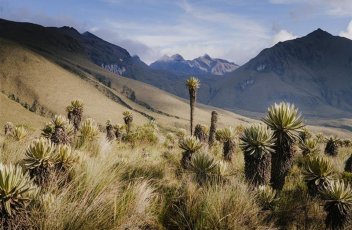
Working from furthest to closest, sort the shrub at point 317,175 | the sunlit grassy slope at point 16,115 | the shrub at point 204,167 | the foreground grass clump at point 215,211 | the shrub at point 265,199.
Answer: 1. the sunlit grassy slope at point 16,115
2. the shrub at point 204,167
3. the shrub at point 317,175
4. the shrub at point 265,199
5. the foreground grass clump at point 215,211

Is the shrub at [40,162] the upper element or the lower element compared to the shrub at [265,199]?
upper

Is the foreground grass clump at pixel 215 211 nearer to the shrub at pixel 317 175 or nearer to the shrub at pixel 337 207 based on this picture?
the shrub at pixel 337 207

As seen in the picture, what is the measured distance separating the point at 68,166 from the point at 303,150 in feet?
35.8

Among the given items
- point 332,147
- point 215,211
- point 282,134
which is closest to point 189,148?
point 282,134

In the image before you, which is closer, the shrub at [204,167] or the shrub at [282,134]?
the shrub at [204,167]

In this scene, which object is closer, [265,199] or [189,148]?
[265,199]

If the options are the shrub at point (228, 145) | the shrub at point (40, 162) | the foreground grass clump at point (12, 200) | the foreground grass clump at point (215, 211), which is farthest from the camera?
the shrub at point (228, 145)

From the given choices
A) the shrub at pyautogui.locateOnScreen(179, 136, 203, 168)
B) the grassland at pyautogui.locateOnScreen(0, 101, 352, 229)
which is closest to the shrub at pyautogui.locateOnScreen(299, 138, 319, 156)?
the shrub at pyautogui.locateOnScreen(179, 136, 203, 168)

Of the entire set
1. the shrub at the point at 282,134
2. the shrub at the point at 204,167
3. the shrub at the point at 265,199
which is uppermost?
the shrub at the point at 282,134

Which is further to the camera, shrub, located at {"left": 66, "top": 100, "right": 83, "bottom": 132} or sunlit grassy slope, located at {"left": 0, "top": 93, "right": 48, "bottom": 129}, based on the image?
sunlit grassy slope, located at {"left": 0, "top": 93, "right": 48, "bottom": 129}

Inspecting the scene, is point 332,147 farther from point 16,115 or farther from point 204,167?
point 16,115

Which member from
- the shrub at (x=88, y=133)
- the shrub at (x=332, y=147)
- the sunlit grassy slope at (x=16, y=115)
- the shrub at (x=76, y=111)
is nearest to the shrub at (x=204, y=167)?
the shrub at (x=88, y=133)

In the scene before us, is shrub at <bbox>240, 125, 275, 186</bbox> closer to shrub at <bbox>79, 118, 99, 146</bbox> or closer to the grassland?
the grassland

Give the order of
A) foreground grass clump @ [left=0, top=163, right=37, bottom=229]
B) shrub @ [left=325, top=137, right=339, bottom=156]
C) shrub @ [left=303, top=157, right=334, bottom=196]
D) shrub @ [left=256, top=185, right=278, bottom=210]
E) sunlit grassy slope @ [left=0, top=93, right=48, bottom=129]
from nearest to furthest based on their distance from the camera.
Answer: foreground grass clump @ [left=0, top=163, right=37, bottom=229], shrub @ [left=256, top=185, right=278, bottom=210], shrub @ [left=303, top=157, right=334, bottom=196], shrub @ [left=325, top=137, right=339, bottom=156], sunlit grassy slope @ [left=0, top=93, right=48, bottom=129]
